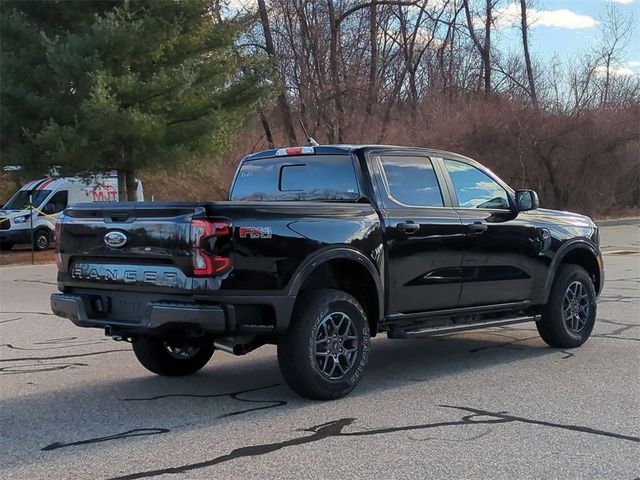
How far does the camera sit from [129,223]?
5836mm

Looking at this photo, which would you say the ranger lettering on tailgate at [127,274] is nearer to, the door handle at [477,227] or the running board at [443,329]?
the running board at [443,329]

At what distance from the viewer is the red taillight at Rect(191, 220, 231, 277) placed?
5.45 metres

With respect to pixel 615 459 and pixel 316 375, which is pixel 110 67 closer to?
pixel 316 375

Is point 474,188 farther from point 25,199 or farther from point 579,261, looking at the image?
point 25,199

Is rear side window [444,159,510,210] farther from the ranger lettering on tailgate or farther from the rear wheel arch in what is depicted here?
the ranger lettering on tailgate

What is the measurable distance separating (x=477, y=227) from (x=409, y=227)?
0.91 m

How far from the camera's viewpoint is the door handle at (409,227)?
259 inches

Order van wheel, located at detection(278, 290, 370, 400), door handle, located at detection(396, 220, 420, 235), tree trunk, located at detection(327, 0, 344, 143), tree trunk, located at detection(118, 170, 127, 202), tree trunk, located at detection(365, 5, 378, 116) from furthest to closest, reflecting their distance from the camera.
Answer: tree trunk, located at detection(365, 5, 378, 116)
tree trunk, located at detection(327, 0, 344, 143)
tree trunk, located at detection(118, 170, 127, 202)
door handle, located at detection(396, 220, 420, 235)
van wheel, located at detection(278, 290, 370, 400)

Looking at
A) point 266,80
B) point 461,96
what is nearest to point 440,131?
point 461,96

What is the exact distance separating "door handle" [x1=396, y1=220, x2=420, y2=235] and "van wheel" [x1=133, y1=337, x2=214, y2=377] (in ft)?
6.45

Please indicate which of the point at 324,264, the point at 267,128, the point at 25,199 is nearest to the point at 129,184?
the point at 25,199

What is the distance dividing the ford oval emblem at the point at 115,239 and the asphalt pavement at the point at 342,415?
1.23 metres

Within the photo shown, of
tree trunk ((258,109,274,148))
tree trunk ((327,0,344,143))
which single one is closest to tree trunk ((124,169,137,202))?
tree trunk ((258,109,274,148))

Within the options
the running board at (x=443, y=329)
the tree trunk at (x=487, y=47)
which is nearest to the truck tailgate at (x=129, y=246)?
Answer: the running board at (x=443, y=329)
